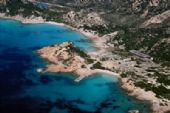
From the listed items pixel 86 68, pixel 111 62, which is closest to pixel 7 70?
pixel 86 68

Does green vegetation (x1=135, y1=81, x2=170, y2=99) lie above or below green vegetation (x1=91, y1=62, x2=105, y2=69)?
below

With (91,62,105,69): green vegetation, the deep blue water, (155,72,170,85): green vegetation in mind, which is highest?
(91,62,105,69): green vegetation

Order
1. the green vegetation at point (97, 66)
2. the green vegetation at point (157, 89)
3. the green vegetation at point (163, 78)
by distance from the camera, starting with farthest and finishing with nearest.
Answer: the green vegetation at point (97, 66) < the green vegetation at point (163, 78) < the green vegetation at point (157, 89)

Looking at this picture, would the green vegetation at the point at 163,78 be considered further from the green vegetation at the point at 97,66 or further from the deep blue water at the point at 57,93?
the green vegetation at the point at 97,66

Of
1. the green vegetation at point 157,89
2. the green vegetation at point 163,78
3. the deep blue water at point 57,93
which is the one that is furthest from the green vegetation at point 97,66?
the green vegetation at point 157,89

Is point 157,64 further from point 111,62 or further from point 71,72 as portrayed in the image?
point 71,72

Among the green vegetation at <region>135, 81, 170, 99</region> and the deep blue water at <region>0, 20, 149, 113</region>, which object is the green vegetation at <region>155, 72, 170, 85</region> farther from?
the deep blue water at <region>0, 20, 149, 113</region>

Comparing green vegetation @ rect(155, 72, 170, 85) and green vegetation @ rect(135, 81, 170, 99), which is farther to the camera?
green vegetation @ rect(155, 72, 170, 85)

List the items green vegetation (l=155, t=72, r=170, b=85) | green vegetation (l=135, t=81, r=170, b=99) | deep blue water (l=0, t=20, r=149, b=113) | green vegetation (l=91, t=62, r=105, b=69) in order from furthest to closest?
green vegetation (l=91, t=62, r=105, b=69) < green vegetation (l=155, t=72, r=170, b=85) < green vegetation (l=135, t=81, r=170, b=99) < deep blue water (l=0, t=20, r=149, b=113)

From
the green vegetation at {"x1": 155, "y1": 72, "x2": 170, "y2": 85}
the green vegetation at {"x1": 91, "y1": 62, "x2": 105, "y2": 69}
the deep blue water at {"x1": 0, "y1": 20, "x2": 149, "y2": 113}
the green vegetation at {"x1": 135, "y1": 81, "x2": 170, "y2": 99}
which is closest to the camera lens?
the deep blue water at {"x1": 0, "y1": 20, "x2": 149, "y2": 113}

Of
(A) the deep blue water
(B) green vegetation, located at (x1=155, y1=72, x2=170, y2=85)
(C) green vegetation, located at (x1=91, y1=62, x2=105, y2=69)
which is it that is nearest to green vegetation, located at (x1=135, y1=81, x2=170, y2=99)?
(B) green vegetation, located at (x1=155, y1=72, x2=170, y2=85)

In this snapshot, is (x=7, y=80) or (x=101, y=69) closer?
(x=7, y=80)
